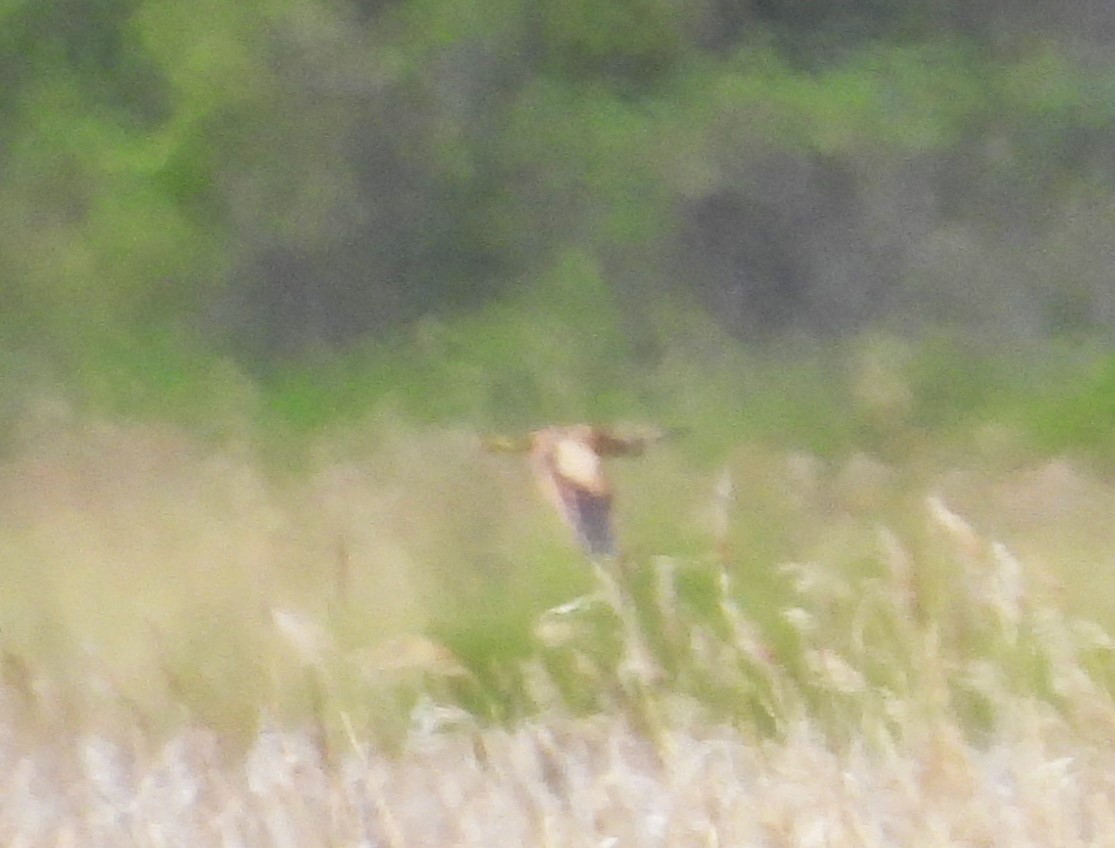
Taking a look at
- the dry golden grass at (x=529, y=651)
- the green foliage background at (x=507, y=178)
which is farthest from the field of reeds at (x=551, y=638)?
the green foliage background at (x=507, y=178)

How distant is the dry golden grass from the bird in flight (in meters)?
0.03

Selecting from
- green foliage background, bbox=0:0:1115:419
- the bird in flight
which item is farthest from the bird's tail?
green foliage background, bbox=0:0:1115:419

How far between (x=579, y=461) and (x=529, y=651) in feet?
0.91

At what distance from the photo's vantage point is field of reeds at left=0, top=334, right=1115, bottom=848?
4.86 ft

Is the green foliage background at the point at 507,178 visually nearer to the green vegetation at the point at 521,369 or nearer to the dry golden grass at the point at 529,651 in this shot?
the green vegetation at the point at 521,369

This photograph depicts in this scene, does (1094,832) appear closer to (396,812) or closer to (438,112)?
(396,812)

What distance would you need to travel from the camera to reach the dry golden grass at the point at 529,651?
148 cm

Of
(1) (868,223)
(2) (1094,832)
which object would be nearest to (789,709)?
(2) (1094,832)

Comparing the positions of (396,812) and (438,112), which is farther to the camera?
(438,112)

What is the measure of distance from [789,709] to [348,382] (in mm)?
699

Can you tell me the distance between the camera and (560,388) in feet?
6.15

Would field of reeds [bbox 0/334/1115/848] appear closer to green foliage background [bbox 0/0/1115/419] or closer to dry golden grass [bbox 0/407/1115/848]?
dry golden grass [bbox 0/407/1115/848]

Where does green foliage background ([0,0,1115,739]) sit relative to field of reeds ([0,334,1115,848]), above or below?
above

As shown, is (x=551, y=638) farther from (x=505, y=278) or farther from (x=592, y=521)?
(x=505, y=278)
